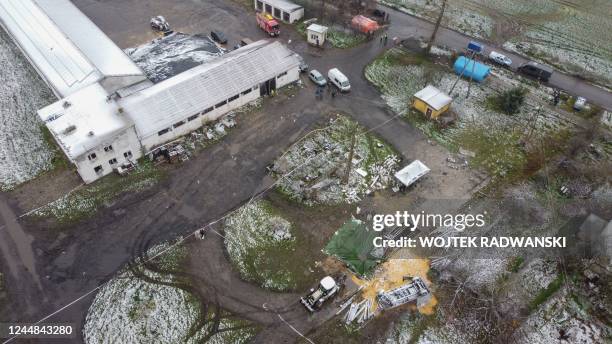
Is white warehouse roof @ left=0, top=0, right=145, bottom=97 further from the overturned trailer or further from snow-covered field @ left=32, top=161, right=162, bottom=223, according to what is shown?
the overturned trailer

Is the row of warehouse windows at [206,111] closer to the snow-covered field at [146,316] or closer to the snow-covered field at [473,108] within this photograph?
the snow-covered field at [146,316]

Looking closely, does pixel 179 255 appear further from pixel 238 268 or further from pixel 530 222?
pixel 530 222

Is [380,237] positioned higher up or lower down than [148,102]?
lower down

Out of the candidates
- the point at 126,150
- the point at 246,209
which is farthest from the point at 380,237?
the point at 126,150

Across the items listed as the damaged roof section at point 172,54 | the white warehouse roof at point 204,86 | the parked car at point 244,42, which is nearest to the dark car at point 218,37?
the damaged roof section at point 172,54

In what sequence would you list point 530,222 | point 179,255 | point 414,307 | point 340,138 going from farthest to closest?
1. point 340,138
2. point 530,222
3. point 179,255
4. point 414,307

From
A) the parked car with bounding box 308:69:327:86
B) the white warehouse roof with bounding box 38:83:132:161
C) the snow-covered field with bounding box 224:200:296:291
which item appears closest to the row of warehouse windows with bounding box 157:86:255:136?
the white warehouse roof with bounding box 38:83:132:161
